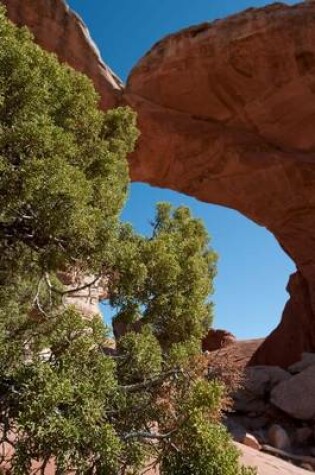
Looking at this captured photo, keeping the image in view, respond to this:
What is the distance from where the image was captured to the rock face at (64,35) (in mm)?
17484

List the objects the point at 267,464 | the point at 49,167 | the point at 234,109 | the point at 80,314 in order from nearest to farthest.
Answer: the point at 49,167 → the point at 80,314 → the point at 267,464 → the point at 234,109

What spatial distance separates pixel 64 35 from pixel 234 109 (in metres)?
7.44

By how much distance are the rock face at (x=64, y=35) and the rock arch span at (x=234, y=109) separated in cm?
4

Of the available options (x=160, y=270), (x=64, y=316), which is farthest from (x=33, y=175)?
(x=160, y=270)

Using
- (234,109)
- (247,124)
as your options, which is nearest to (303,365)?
(247,124)

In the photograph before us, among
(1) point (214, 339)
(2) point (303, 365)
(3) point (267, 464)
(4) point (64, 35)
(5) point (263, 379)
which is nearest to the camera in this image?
(3) point (267, 464)

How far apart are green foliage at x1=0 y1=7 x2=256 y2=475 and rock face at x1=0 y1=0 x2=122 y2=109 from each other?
1008 cm

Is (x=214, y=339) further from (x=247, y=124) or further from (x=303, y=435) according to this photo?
(x=303, y=435)

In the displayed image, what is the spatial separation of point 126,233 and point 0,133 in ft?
10.3

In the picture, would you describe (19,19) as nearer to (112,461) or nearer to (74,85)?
(74,85)

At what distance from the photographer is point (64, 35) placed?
18031 millimetres

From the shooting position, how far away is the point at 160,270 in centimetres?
797

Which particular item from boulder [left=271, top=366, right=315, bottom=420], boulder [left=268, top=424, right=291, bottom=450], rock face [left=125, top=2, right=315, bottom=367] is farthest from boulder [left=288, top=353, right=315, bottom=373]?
rock face [left=125, top=2, right=315, bottom=367]

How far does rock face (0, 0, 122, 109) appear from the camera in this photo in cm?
1748
